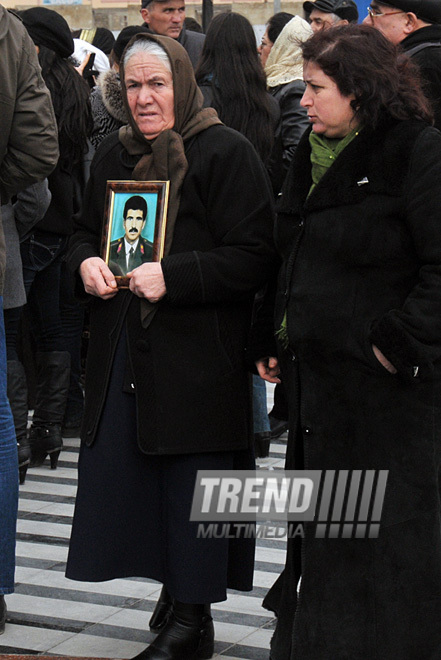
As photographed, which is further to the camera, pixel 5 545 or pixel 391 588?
pixel 5 545

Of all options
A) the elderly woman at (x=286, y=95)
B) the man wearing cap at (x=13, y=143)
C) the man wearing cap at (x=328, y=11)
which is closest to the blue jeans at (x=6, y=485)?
the man wearing cap at (x=13, y=143)

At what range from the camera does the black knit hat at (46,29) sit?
5.72 m

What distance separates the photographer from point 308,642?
3193mm

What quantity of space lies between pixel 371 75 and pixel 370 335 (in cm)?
69

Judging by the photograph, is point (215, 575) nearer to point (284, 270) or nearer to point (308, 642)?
point (308, 642)

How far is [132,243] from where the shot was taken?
142 inches

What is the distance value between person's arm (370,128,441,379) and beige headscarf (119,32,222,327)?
0.84 metres

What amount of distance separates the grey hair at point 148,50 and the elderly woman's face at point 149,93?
0.01m

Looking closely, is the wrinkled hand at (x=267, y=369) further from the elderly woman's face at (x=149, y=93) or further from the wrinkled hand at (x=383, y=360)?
the elderly woman's face at (x=149, y=93)

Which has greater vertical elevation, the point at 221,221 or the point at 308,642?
the point at 221,221

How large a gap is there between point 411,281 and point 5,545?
65.4 inches

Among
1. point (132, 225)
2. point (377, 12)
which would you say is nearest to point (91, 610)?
point (132, 225)

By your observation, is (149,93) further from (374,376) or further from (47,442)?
(47,442)

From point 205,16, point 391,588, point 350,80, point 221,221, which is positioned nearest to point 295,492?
point 391,588
